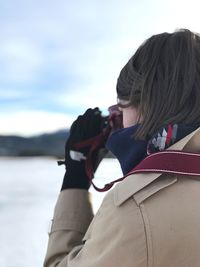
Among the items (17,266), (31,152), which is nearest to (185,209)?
(31,152)

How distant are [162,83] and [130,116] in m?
0.07

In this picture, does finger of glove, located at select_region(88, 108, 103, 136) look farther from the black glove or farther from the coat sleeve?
the coat sleeve

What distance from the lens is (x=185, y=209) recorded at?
68cm

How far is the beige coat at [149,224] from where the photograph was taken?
0.66 metres

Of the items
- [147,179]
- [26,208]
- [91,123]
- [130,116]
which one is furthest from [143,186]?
[26,208]

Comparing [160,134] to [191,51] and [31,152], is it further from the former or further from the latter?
[31,152]

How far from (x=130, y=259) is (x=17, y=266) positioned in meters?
0.63

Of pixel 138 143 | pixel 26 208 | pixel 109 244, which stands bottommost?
pixel 26 208

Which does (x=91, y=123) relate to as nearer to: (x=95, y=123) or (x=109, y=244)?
(x=95, y=123)

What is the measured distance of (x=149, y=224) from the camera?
Result: 67cm

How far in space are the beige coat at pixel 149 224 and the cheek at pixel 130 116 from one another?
0.33 ft

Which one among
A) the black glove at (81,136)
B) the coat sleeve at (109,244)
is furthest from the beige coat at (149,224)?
the black glove at (81,136)

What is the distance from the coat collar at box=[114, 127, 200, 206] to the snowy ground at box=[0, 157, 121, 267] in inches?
19.7

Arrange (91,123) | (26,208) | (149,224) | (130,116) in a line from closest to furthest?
(149,224), (130,116), (91,123), (26,208)
